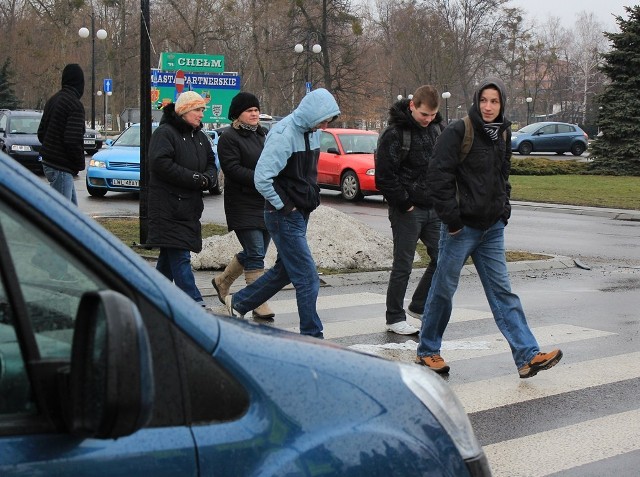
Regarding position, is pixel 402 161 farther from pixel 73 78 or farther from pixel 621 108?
pixel 621 108

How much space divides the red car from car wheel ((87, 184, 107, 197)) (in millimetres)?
4708

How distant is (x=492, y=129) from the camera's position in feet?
20.8

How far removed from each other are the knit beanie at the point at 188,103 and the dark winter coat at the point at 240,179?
45cm

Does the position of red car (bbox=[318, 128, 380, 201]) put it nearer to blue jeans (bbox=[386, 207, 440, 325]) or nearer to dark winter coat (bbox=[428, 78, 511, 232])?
blue jeans (bbox=[386, 207, 440, 325])

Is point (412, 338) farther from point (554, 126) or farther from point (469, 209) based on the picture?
point (554, 126)

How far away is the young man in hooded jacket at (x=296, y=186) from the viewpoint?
698cm

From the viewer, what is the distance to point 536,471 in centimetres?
489

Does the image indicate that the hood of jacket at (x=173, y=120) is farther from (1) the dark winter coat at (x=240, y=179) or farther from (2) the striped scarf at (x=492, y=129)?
(2) the striped scarf at (x=492, y=129)

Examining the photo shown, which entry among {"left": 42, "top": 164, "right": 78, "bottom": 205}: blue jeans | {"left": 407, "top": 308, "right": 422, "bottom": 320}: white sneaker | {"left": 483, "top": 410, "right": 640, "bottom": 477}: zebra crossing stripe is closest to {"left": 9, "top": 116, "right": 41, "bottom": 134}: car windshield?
{"left": 42, "top": 164, "right": 78, "bottom": 205}: blue jeans

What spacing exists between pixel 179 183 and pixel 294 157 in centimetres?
121

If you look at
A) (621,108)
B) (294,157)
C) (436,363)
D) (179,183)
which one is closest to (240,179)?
(179,183)

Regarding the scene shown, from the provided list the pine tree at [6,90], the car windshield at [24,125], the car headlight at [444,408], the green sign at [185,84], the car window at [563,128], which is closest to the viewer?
the car headlight at [444,408]

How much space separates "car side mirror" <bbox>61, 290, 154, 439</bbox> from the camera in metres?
1.88

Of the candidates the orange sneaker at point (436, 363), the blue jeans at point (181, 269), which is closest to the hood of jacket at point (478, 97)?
the orange sneaker at point (436, 363)
